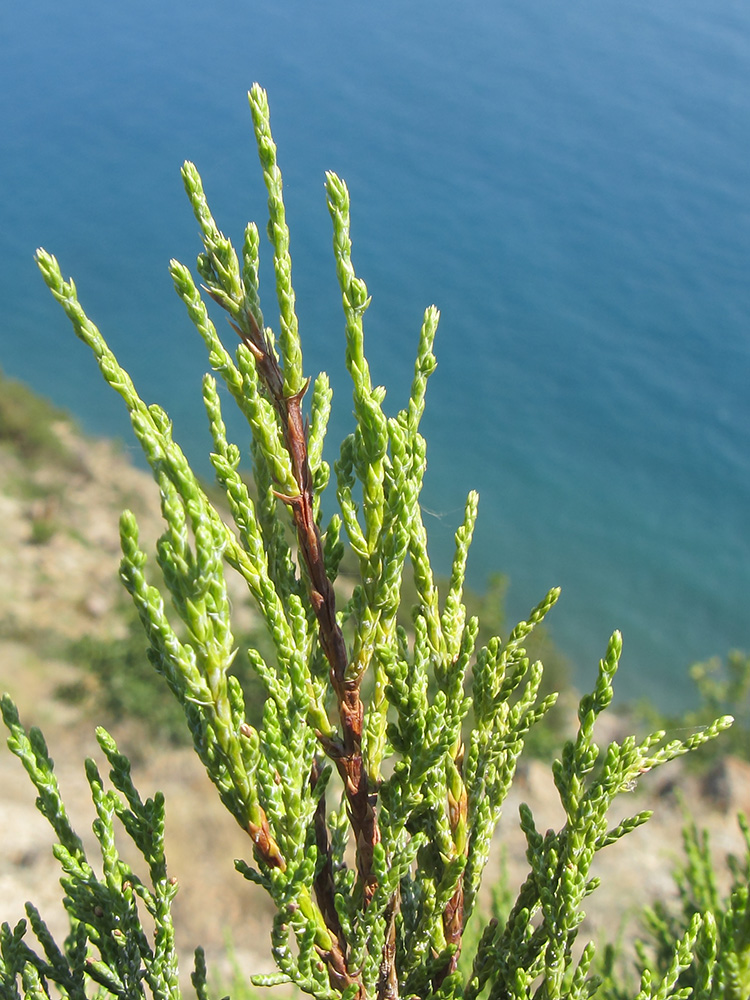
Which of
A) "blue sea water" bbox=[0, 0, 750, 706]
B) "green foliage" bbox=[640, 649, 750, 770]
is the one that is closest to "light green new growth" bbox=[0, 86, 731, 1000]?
"green foliage" bbox=[640, 649, 750, 770]

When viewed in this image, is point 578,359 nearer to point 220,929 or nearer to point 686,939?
point 220,929

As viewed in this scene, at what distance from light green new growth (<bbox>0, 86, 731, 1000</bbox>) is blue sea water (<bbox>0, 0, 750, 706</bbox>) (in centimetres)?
1306

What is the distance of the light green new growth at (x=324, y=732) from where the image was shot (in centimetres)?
147

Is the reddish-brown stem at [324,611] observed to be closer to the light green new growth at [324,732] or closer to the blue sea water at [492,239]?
the light green new growth at [324,732]

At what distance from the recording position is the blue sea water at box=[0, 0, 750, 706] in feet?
56.0

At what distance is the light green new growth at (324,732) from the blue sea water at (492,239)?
1306cm

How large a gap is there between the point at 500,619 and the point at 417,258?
1459cm

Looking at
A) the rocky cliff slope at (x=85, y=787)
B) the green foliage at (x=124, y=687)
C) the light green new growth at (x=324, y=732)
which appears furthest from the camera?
the green foliage at (x=124, y=687)

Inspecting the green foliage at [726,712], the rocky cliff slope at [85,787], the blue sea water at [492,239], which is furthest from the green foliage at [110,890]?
the blue sea water at [492,239]

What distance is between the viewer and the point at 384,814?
5.23ft

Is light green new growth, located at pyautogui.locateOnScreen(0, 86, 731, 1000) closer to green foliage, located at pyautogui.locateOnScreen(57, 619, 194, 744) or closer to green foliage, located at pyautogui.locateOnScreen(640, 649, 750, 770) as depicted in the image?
green foliage, located at pyautogui.locateOnScreen(57, 619, 194, 744)

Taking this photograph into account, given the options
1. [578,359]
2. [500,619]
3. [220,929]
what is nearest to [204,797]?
[220,929]

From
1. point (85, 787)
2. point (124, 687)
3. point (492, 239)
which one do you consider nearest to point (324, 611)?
point (85, 787)

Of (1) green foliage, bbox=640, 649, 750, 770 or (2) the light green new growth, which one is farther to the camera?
(1) green foliage, bbox=640, 649, 750, 770
